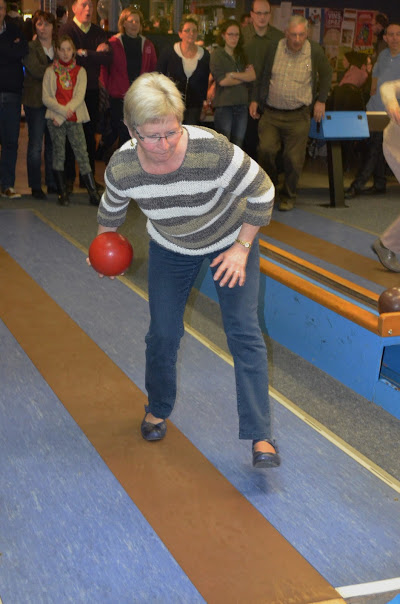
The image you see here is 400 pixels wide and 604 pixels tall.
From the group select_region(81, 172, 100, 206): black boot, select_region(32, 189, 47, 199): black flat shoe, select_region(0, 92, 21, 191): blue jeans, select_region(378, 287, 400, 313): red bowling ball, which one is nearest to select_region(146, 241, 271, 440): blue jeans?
select_region(378, 287, 400, 313): red bowling ball

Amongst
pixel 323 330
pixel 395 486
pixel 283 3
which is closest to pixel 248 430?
pixel 395 486

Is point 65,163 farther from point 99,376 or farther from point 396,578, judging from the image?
point 396,578

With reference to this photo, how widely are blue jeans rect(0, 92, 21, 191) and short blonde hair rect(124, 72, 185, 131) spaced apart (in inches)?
218

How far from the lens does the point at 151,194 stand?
2795 millimetres

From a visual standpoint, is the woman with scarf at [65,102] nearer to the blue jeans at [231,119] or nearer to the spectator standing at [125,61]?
the spectator standing at [125,61]

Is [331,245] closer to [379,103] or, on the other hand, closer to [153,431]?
[379,103]

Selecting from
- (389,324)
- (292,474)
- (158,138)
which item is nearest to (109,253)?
(158,138)

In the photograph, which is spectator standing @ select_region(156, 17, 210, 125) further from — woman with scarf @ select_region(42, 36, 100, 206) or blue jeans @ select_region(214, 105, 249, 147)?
woman with scarf @ select_region(42, 36, 100, 206)

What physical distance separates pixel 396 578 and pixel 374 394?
4.61ft

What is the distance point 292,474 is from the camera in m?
3.19

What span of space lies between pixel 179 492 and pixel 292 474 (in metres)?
0.47

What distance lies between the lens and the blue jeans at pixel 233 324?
298 cm

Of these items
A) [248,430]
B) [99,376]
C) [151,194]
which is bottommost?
[99,376]

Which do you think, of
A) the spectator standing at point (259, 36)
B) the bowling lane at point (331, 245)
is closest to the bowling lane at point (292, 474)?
the bowling lane at point (331, 245)
